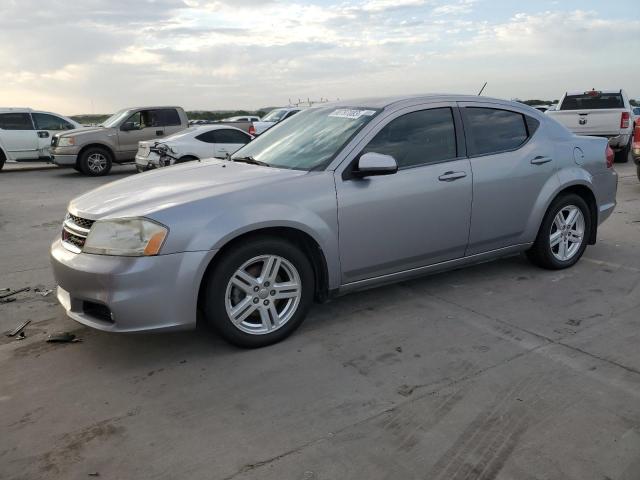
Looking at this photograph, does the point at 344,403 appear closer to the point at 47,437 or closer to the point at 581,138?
the point at 47,437

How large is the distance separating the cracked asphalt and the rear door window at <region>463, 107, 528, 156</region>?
3.94 feet

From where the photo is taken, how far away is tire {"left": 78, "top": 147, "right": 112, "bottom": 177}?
47.0 ft

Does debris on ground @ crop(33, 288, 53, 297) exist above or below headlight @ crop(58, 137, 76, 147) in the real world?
below

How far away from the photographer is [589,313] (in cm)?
425

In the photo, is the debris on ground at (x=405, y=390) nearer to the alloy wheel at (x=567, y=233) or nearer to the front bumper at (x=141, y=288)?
the front bumper at (x=141, y=288)

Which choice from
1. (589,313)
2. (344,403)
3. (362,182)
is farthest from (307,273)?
(589,313)

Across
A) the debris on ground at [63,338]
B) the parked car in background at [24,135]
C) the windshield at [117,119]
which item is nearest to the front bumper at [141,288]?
the debris on ground at [63,338]

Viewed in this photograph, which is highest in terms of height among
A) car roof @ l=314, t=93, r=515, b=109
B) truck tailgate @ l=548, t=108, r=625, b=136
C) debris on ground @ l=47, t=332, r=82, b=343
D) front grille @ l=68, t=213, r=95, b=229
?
car roof @ l=314, t=93, r=515, b=109

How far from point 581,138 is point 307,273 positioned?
3.19 meters

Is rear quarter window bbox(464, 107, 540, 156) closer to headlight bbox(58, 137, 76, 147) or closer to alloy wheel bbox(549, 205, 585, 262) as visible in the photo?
alloy wheel bbox(549, 205, 585, 262)

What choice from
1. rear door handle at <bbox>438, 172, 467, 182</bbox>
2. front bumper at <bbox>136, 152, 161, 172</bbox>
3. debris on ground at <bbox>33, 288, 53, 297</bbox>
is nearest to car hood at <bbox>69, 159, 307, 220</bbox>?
rear door handle at <bbox>438, 172, 467, 182</bbox>

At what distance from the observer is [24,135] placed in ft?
50.7

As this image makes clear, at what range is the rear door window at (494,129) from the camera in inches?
182

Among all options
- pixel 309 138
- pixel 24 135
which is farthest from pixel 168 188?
pixel 24 135
